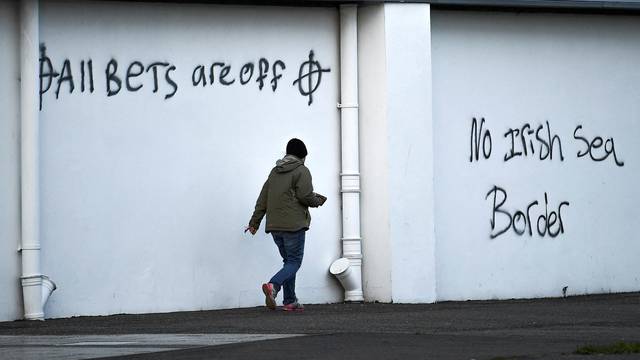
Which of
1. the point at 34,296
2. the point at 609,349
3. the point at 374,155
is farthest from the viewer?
the point at 374,155

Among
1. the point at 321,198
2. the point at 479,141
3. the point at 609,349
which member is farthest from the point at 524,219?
the point at 609,349

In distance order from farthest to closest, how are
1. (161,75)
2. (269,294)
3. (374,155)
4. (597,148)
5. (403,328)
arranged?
(597,148), (374,155), (161,75), (269,294), (403,328)

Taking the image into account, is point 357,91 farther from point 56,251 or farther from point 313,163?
point 56,251

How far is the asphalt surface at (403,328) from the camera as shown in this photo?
10789 millimetres

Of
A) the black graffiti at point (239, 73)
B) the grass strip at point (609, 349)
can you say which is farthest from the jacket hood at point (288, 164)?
the grass strip at point (609, 349)

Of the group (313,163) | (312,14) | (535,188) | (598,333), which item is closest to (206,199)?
(313,163)

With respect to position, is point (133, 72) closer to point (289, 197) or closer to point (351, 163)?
point (289, 197)

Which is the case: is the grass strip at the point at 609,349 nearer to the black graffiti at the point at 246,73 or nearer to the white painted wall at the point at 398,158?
the white painted wall at the point at 398,158

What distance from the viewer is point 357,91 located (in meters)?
17.4

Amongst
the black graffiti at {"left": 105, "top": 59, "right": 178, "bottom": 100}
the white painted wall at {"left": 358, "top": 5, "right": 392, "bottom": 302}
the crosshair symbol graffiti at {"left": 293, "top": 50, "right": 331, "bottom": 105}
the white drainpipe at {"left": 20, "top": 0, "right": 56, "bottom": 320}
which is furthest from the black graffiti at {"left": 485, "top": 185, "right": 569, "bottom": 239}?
the white drainpipe at {"left": 20, "top": 0, "right": 56, "bottom": 320}

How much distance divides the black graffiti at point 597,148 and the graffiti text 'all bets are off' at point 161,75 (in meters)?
3.50

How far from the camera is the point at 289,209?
1609 centimetres

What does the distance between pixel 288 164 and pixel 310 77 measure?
Result: 4.99 ft

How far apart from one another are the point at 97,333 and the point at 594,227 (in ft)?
24.3
